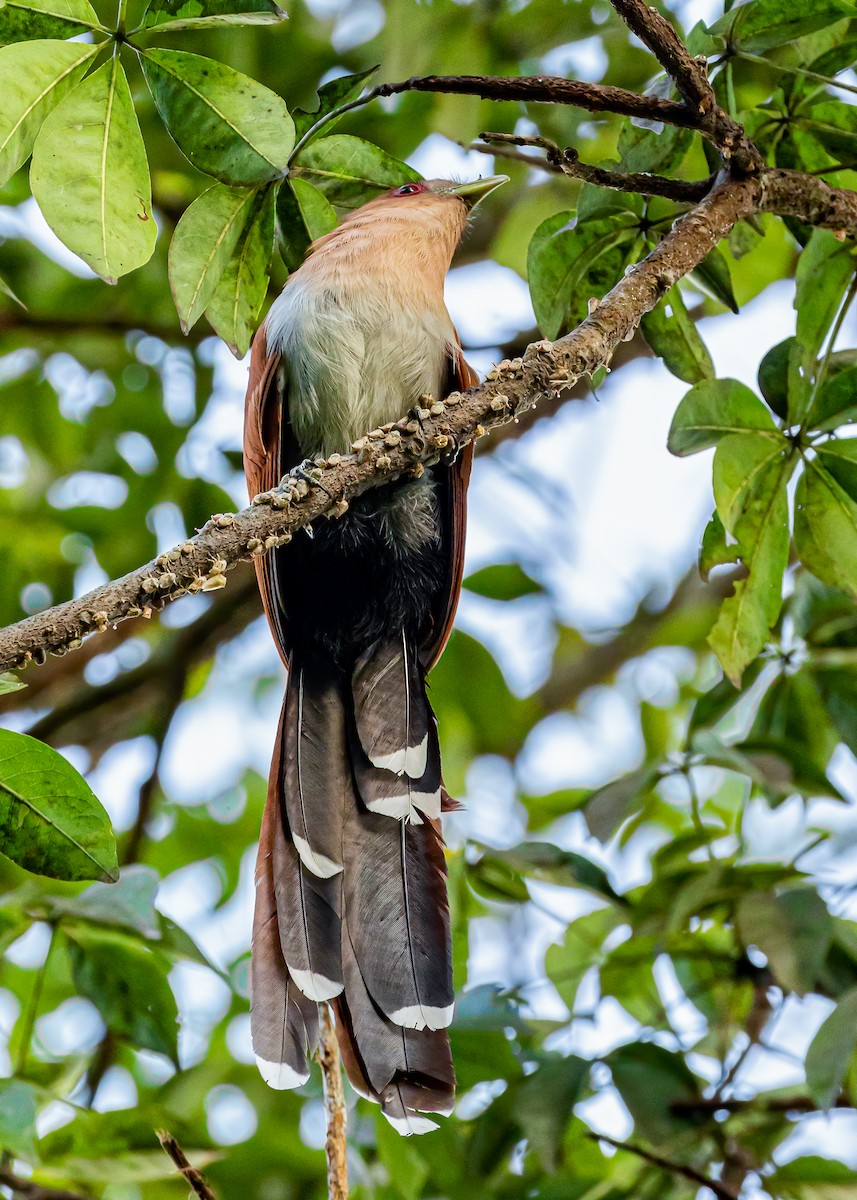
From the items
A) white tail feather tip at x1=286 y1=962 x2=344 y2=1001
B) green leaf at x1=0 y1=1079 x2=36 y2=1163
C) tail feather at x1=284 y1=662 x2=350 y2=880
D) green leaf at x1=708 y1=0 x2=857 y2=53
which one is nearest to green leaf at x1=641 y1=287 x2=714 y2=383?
green leaf at x1=708 y1=0 x2=857 y2=53

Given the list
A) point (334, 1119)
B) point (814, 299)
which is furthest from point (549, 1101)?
point (814, 299)

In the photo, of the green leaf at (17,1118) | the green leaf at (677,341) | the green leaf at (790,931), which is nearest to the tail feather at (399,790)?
the green leaf at (790,931)

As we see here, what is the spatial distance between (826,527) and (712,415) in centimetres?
28

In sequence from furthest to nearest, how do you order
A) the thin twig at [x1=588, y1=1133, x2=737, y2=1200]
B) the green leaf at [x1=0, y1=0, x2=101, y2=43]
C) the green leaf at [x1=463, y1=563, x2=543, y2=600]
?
1. the green leaf at [x1=463, y1=563, x2=543, y2=600]
2. the thin twig at [x1=588, y1=1133, x2=737, y2=1200]
3. the green leaf at [x1=0, y1=0, x2=101, y2=43]

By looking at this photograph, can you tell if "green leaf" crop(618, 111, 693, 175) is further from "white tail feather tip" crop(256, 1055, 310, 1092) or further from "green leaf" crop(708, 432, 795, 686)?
"white tail feather tip" crop(256, 1055, 310, 1092)

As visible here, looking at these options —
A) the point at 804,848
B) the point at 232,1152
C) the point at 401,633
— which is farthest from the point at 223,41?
the point at 232,1152

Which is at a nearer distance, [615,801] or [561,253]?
[561,253]

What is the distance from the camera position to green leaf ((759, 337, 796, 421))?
191 centimetres

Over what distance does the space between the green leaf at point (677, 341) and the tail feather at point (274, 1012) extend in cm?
111

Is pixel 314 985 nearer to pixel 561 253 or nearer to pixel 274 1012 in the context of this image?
pixel 274 1012

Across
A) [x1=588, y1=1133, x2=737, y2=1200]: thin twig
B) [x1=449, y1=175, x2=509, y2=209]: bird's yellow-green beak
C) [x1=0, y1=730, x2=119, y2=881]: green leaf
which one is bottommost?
[x1=588, y1=1133, x2=737, y2=1200]: thin twig

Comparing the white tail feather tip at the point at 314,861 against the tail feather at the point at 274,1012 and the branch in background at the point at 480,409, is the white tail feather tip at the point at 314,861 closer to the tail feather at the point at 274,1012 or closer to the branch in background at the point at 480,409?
the tail feather at the point at 274,1012

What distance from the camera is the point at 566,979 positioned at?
2611 mm

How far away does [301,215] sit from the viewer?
1920mm
